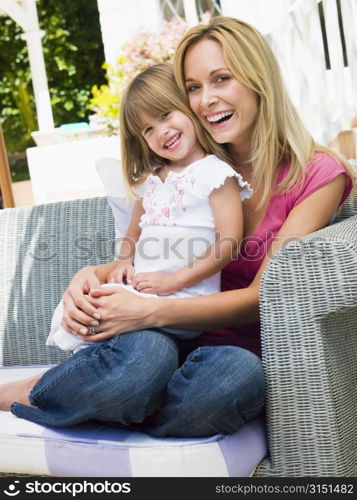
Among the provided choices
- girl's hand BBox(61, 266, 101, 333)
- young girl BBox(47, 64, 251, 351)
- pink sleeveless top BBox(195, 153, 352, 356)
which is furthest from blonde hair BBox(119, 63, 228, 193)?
girl's hand BBox(61, 266, 101, 333)

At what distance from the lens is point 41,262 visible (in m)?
2.58

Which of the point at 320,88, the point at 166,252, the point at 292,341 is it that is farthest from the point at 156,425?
the point at 320,88

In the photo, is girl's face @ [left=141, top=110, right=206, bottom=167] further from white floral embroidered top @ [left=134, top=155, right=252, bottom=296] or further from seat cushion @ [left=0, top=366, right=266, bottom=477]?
seat cushion @ [left=0, top=366, right=266, bottom=477]

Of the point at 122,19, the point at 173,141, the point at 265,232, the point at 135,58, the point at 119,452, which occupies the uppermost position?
the point at 122,19

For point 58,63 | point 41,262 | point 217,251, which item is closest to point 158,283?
point 217,251

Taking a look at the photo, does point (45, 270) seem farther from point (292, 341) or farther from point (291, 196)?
point (292, 341)

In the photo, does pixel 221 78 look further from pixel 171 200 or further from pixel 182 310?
pixel 182 310

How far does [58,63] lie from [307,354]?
440 inches

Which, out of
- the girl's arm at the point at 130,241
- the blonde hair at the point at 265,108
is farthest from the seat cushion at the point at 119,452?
the blonde hair at the point at 265,108

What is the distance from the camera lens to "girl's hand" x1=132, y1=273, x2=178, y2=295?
6.44ft

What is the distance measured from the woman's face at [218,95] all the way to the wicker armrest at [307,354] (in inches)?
18.7

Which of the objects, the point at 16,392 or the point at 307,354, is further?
the point at 16,392

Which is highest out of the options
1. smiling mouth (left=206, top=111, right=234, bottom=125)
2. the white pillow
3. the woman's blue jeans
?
smiling mouth (left=206, top=111, right=234, bottom=125)

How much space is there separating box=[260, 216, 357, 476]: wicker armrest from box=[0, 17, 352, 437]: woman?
0.06 meters
